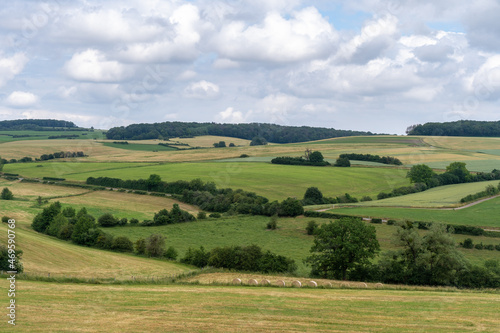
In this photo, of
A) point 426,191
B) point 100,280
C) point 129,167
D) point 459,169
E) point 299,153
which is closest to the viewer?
point 100,280

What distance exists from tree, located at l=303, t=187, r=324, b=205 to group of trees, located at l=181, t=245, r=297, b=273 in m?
42.1

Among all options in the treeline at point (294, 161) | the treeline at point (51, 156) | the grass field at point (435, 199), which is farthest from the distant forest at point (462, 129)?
the treeline at point (51, 156)

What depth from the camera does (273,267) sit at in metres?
39.7

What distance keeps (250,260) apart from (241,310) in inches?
700

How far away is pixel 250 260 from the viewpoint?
134ft

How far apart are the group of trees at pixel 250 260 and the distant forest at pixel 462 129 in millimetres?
159132

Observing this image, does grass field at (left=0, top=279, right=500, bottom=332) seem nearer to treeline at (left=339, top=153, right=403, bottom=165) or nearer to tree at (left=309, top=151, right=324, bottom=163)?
tree at (left=309, top=151, right=324, bottom=163)

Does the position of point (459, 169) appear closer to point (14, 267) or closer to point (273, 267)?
point (273, 267)

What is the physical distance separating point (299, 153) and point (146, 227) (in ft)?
283

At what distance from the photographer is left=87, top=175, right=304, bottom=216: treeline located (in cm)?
7188

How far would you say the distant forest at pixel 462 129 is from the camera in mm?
174875

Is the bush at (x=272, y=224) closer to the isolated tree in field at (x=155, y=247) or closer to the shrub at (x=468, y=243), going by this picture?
the isolated tree in field at (x=155, y=247)

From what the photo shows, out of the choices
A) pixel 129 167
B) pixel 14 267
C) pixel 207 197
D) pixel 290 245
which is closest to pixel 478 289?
pixel 290 245

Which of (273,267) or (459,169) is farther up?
(459,169)
